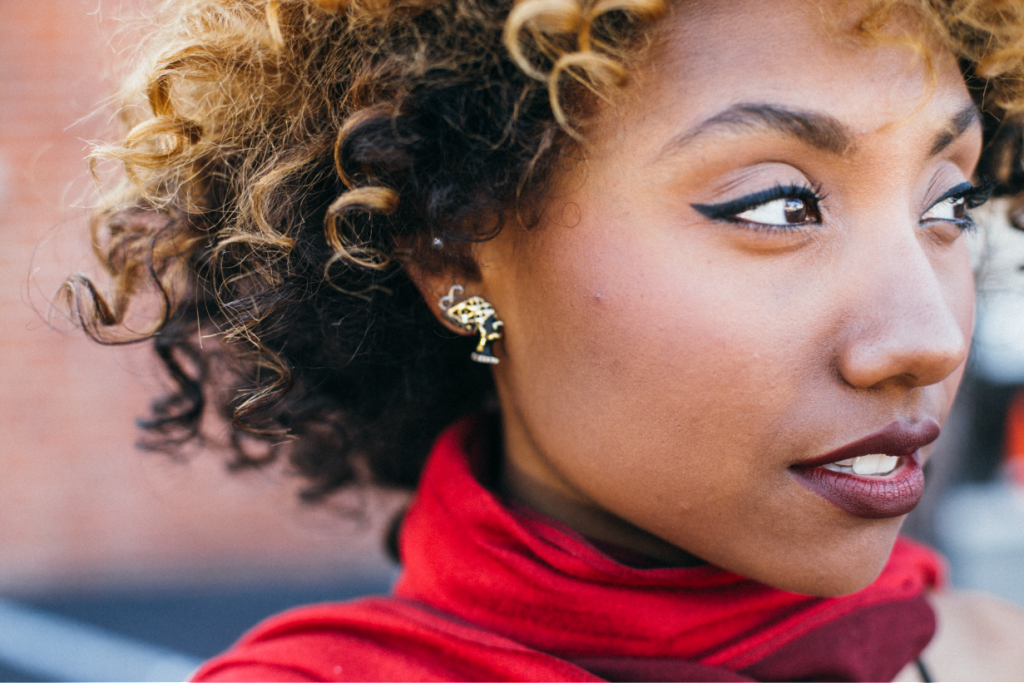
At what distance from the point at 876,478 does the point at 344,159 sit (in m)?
0.95

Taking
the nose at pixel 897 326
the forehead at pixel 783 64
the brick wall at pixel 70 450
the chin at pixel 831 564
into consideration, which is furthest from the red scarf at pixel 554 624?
the brick wall at pixel 70 450

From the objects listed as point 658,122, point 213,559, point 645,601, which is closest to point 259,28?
point 658,122

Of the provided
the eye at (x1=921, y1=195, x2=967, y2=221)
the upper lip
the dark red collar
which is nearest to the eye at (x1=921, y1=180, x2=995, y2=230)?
the eye at (x1=921, y1=195, x2=967, y2=221)

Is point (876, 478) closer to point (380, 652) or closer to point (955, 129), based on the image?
point (955, 129)

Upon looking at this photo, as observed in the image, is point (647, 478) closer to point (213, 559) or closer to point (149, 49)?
point (149, 49)

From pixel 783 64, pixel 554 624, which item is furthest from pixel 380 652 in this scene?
pixel 783 64

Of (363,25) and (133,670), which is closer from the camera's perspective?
(363,25)

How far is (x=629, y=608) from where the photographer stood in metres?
1.36

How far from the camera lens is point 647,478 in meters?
1.23

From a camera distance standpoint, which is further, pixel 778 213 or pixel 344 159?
pixel 344 159

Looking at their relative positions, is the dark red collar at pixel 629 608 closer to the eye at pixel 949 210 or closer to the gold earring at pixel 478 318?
the gold earring at pixel 478 318

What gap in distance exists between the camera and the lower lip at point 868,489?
1191mm

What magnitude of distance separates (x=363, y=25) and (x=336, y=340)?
578 millimetres

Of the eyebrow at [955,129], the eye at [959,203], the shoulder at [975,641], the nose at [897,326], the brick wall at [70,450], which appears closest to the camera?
the nose at [897,326]
